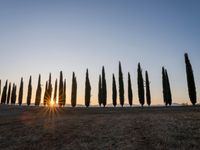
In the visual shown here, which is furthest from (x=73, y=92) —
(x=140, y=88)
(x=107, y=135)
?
(x=107, y=135)

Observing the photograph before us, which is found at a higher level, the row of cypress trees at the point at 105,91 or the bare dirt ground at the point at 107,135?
the row of cypress trees at the point at 105,91

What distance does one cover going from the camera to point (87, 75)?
65938 mm

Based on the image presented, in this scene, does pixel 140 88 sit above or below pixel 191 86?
above

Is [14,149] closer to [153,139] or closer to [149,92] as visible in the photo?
[153,139]

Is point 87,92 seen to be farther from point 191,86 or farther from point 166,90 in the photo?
point 191,86

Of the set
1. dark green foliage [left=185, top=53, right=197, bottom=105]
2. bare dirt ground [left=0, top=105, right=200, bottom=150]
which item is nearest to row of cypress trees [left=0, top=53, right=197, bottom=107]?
dark green foliage [left=185, top=53, right=197, bottom=105]

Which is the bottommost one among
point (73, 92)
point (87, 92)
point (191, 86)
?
point (191, 86)

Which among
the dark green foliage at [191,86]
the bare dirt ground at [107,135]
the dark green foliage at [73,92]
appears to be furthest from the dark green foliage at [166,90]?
the bare dirt ground at [107,135]

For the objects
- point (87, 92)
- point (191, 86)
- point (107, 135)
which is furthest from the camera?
point (87, 92)

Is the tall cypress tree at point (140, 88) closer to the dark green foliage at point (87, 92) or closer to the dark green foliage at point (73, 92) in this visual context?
the dark green foliage at point (87, 92)

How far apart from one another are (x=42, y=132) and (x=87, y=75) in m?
44.8

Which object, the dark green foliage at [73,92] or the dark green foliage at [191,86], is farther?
the dark green foliage at [73,92]

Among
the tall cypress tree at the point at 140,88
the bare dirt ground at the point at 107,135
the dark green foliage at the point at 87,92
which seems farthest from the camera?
the dark green foliage at the point at 87,92

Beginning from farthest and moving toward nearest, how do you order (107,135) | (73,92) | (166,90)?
(73,92) → (166,90) → (107,135)
